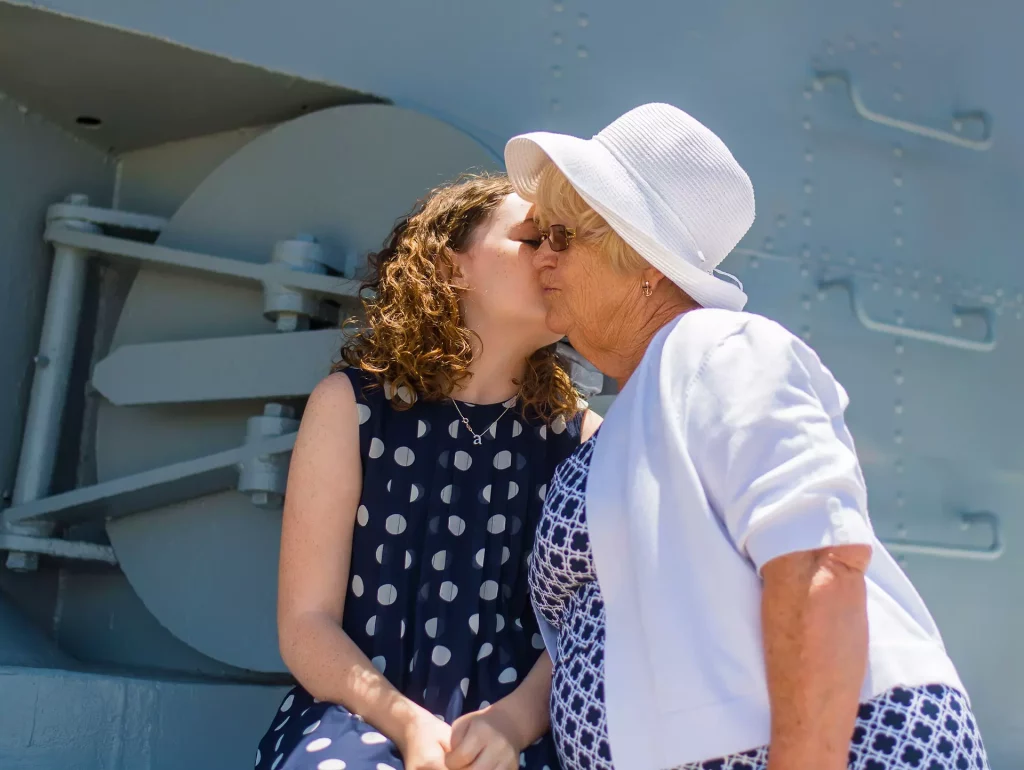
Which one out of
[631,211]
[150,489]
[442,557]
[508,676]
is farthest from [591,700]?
[150,489]

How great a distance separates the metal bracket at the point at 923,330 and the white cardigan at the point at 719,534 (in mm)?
1058

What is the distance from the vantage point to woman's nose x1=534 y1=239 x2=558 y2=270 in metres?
1.50

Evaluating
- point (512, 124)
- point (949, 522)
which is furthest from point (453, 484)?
point (949, 522)

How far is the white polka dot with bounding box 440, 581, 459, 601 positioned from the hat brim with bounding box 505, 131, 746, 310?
537 mm

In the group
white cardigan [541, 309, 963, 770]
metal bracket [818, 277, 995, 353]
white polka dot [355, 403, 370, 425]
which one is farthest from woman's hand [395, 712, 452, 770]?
metal bracket [818, 277, 995, 353]

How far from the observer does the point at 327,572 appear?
1.56 meters

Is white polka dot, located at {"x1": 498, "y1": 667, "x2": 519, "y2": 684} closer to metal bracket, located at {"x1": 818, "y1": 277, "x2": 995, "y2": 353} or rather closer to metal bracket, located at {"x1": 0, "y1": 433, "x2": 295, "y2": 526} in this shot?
metal bracket, located at {"x1": 0, "y1": 433, "x2": 295, "y2": 526}

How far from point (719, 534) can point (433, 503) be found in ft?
1.99

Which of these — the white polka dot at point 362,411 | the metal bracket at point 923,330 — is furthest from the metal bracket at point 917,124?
the white polka dot at point 362,411

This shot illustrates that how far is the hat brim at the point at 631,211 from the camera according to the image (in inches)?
51.1

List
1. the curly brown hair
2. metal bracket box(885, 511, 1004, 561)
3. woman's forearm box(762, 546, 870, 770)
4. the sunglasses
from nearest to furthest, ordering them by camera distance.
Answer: woman's forearm box(762, 546, 870, 770) < the sunglasses < the curly brown hair < metal bracket box(885, 511, 1004, 561)

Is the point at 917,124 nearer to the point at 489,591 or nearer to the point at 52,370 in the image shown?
the point at 489,591

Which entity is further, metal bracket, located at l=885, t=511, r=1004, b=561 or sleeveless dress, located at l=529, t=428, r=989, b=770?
metal bracket, located at l=885, t=511, r=1004, b=561

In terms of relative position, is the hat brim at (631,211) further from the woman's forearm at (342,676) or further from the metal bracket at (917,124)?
the metal bracket at (917,124)
